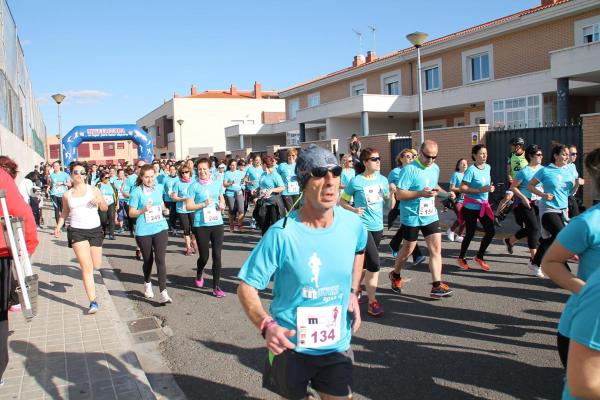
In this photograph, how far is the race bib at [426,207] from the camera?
20.1 feet

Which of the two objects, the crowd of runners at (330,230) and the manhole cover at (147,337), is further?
the manhole cover at (147,337)

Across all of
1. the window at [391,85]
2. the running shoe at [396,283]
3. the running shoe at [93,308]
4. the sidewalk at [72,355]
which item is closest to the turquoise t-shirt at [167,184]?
the sidewalk at [72,355]

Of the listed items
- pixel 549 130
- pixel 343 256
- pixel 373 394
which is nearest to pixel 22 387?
pixel 373 394

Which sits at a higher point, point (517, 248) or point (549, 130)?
point (549, 130)

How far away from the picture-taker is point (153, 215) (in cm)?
656

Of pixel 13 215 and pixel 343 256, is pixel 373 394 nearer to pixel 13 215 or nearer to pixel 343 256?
pixel 343 256

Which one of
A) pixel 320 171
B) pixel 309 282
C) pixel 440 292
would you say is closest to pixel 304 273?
pixel 309 282

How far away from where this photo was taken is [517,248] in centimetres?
907

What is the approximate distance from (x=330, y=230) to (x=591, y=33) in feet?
71.5

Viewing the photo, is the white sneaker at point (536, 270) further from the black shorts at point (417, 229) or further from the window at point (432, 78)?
the window at point (432, 78)

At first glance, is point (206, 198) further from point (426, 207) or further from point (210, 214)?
point (426, 207)

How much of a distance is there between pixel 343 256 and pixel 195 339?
3.26 m

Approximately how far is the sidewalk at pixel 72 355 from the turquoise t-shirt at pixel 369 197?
287 centimetres

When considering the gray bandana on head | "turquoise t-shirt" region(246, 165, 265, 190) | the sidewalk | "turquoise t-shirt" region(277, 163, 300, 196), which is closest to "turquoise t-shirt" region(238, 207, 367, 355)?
the gray bandana on head
